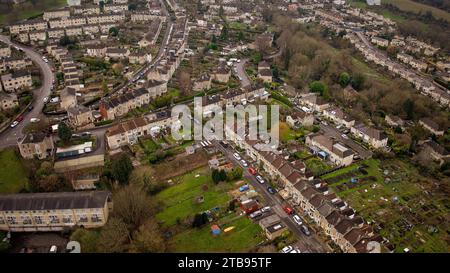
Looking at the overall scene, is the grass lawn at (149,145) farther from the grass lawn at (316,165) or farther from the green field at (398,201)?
the green field at (398,201)

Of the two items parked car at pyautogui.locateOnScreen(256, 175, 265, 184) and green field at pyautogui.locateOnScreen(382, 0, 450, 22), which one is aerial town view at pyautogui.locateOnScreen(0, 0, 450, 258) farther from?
green field at pyautogui.locateOnScreen(382, 0, 450, 22)

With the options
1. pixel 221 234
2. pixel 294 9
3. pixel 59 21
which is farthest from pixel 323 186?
pixel 294 9

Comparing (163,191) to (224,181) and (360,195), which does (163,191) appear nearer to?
(224,181)

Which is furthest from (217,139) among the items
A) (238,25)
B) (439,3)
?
(439,3)

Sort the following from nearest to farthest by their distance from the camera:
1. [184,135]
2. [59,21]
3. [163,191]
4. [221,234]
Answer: [221,234]
[163,191]
[184,135]
[59,21]

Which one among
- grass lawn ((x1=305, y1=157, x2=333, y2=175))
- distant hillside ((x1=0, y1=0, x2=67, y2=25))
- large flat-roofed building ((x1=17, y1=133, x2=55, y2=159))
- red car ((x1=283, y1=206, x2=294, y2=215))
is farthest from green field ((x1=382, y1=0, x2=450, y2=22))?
large flat-roofed building ((x1=17, y1=133, x2=55, y2=159))
